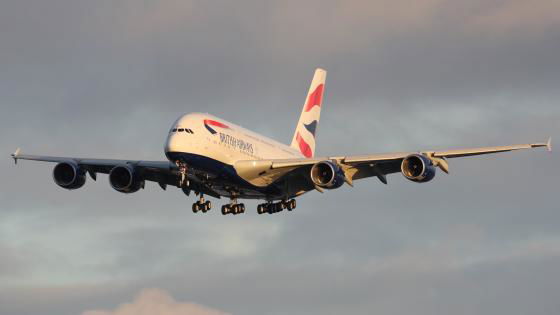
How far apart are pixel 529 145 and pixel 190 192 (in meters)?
18.8

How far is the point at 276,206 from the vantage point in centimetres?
7112

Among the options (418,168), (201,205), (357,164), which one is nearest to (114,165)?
(201,205)

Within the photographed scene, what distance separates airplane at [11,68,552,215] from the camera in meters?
62.4

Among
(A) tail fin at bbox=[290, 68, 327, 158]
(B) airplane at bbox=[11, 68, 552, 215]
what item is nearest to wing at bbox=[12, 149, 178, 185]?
(B) airplane at bbox=[11, 68, 552, 215]

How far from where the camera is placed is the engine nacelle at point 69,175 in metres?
68.9

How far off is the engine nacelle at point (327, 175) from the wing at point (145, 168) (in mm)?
6088

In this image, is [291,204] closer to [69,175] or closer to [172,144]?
[172,144]

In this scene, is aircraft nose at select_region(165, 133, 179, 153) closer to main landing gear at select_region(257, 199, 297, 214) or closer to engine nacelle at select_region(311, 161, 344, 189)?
engine nacelle at select_region(311, 161, 344, 189)

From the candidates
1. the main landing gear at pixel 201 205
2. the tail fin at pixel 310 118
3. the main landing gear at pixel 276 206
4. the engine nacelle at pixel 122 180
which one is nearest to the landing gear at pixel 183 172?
the main landing gear at pixel 201 205

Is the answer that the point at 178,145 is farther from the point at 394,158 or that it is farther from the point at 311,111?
the point at 311,111

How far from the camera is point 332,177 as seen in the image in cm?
6350

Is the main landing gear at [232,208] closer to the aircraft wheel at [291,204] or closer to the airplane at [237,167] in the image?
the airplane at [237,167]

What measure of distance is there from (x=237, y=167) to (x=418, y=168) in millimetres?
9348

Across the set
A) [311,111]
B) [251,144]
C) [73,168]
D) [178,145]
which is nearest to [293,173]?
[251,144]
